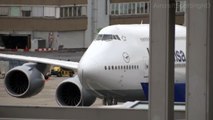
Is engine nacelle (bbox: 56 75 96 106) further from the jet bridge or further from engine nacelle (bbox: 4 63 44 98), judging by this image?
the jet bridge

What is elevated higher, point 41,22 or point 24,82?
point 41,22

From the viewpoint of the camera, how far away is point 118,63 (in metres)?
16.4

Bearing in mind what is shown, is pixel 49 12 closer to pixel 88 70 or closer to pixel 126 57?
pixel 126 57

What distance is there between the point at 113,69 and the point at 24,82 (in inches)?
133

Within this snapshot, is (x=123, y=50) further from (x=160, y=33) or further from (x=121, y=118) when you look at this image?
(x=160, y=33)

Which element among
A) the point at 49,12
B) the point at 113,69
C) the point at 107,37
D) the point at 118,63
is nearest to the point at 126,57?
the point at 118,63

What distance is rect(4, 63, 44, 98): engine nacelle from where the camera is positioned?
18.1 metres

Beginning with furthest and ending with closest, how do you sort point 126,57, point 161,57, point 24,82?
point 24,82
point 126,57
point 161,57

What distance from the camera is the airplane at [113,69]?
16.0m

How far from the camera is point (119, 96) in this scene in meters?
16.6

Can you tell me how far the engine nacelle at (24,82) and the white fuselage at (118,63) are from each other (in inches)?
89.0

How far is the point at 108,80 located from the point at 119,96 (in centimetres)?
54

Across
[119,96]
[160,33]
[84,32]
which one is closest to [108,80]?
[119,96]

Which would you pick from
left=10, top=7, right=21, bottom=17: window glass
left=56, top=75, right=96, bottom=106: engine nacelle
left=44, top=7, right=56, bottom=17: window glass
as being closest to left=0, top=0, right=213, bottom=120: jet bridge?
left=56, top=75, right=96, bottom=106: engine nacelle
